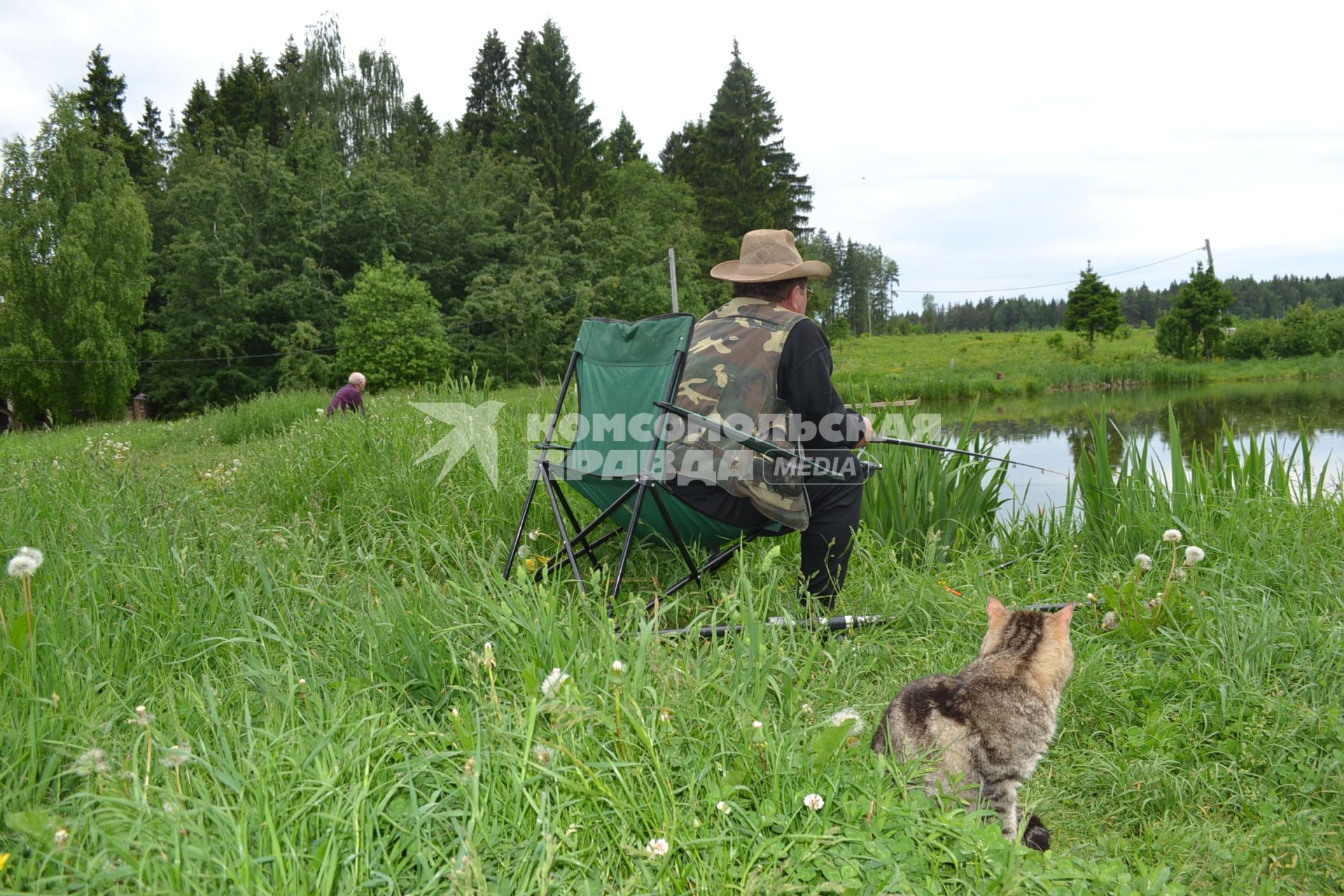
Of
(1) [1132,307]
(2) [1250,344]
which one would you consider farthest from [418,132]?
(1) [1132,307]

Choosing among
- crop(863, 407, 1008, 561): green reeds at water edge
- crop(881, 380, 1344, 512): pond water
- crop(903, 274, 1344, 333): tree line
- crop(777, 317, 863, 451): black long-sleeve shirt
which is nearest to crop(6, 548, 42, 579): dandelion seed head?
crop(777, 317, 863, 451): black long-sleeve shirt

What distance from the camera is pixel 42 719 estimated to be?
61.2 inches

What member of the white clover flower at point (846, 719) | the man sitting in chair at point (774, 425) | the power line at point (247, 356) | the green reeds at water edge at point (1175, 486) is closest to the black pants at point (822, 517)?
the man sitting in chair at point (774, 425)

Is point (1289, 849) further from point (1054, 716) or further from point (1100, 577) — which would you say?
point (1100, 577)

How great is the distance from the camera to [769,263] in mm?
3008

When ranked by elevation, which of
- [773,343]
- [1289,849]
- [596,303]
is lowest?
[1289,849]

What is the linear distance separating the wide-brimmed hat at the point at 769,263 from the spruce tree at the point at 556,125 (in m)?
30.6

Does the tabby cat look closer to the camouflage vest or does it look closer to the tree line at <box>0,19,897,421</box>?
the camouflage vest

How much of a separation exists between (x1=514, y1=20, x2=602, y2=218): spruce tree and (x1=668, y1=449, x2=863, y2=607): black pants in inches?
1222

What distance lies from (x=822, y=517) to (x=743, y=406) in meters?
0.48

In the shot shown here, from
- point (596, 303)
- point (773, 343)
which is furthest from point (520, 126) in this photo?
point (773, 343)

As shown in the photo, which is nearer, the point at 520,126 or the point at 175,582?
the point at 175,582

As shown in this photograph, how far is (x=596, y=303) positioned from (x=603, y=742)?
2976cm

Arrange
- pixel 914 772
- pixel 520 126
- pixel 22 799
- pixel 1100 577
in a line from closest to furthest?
1. pixel 22 799
2. pixel 914 772
3. pixel 1100 577
4. pixel 520 126
